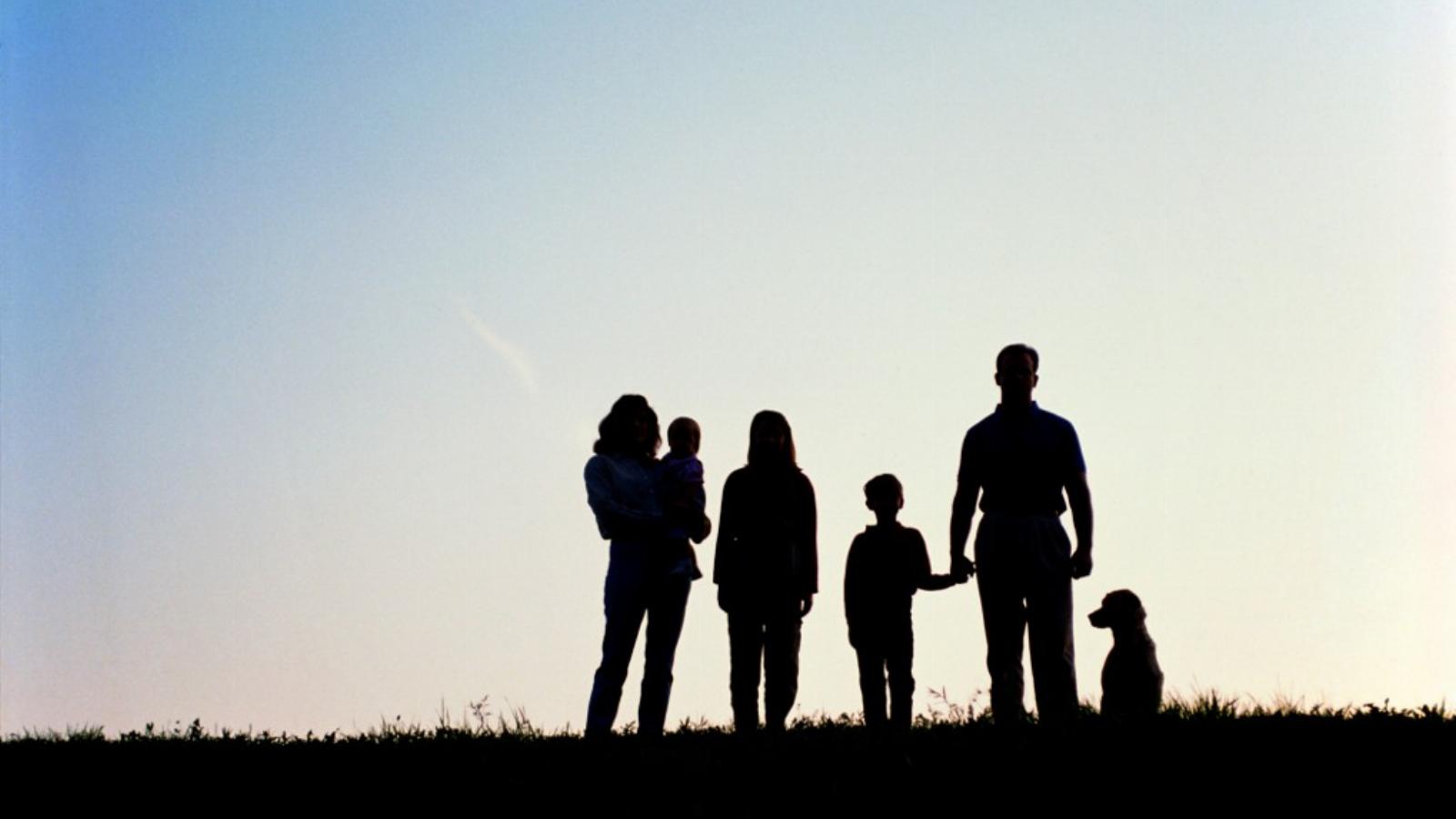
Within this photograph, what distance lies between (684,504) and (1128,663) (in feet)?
11.2

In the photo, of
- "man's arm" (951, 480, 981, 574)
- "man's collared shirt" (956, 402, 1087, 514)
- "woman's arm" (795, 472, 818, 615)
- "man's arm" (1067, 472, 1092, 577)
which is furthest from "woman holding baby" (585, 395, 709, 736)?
"man's arm" (1067, 472, 1092, 577)

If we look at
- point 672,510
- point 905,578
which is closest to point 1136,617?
point 905,578

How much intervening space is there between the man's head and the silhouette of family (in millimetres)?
11

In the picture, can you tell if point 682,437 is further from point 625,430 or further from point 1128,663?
point 1128,663

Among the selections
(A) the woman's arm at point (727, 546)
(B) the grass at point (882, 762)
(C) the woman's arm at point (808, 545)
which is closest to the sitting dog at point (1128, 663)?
(B) the grass at point (882, 762)

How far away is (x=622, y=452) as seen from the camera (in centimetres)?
1121

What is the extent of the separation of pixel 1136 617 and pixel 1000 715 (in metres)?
1.89

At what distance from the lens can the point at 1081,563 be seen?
1059 centimetres

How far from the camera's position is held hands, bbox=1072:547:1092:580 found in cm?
1059

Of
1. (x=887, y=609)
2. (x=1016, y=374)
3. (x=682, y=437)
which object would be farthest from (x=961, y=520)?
(x=682, y=437)

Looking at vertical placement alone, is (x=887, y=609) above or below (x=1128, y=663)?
above

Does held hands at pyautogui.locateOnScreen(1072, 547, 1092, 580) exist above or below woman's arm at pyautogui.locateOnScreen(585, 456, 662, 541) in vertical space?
below

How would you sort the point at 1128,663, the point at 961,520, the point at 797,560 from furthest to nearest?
the point at 1128,663 → the point at 797,560 → the point at 961,520

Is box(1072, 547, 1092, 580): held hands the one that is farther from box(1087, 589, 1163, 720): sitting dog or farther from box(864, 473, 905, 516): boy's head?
box(864, 473, 905, 516): boy's head
